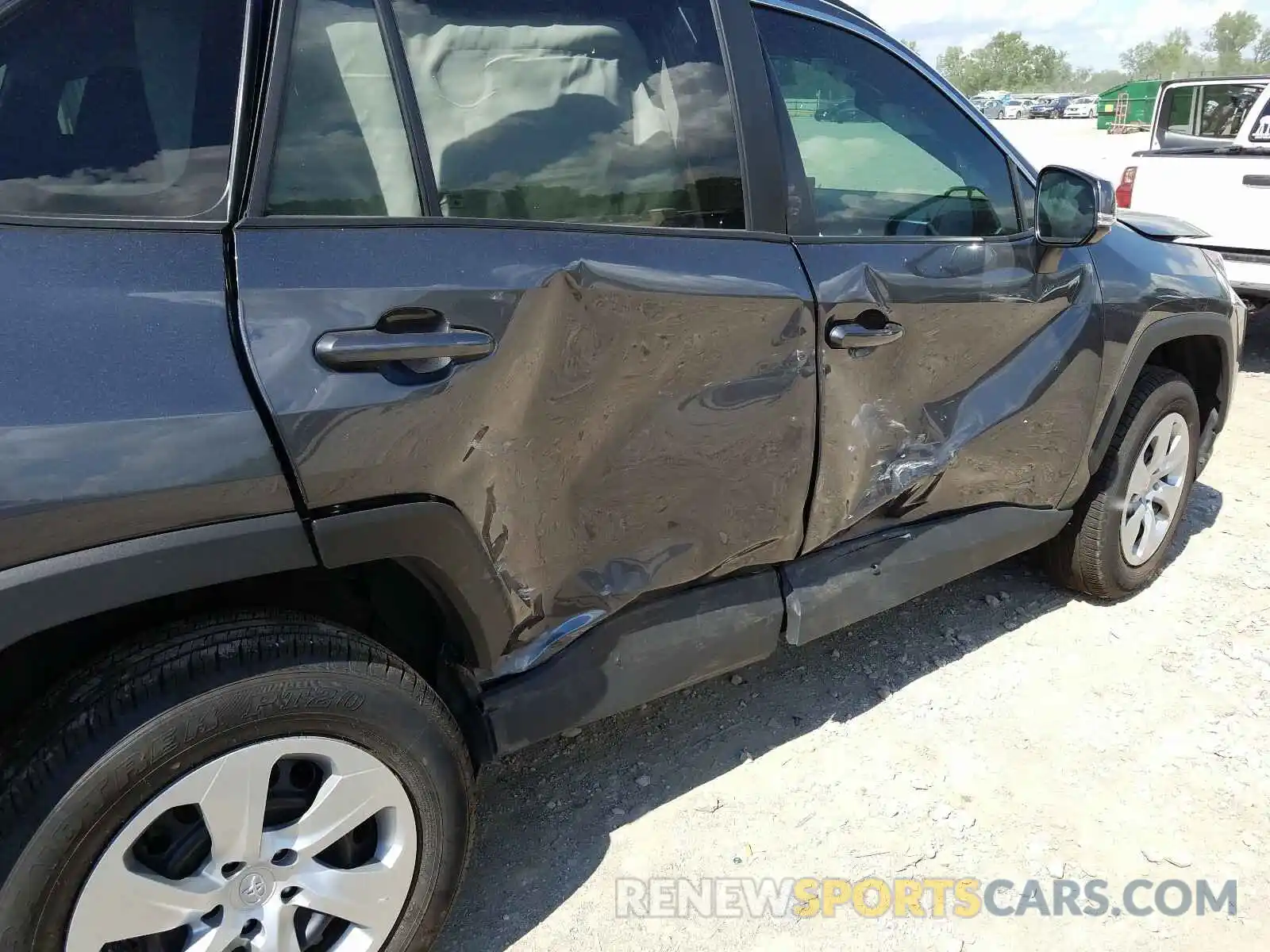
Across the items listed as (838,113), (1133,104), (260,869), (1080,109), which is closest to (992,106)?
(1080,109)

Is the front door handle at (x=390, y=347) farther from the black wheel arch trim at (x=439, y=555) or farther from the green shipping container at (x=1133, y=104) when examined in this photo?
the green shipping container at (x=1133, y=104)

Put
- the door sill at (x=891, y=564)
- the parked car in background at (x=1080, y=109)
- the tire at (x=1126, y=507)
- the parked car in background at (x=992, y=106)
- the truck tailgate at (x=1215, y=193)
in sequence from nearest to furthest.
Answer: the door sill at (x=891, y=564)
the tire at (x=1126, y=507)
the truck tailgate at (x=1215, y=193)
the parked car in background at (x=992, y=106)
the parked car in background at (x=1080, y=109)

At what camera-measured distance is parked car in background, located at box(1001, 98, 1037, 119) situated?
162ft

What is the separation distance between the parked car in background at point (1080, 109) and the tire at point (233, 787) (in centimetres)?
5186

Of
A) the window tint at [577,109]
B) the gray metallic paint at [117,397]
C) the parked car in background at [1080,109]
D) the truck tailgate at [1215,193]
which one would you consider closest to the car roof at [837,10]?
the window tint at [577,109]

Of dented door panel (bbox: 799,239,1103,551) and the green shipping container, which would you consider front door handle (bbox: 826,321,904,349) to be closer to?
dented door panel (bbox: 799,239,1103,551)

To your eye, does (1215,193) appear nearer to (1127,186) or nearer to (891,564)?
(1127,186)

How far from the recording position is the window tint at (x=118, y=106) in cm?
137

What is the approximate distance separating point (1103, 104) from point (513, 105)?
3928 cm

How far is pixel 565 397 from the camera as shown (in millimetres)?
1763

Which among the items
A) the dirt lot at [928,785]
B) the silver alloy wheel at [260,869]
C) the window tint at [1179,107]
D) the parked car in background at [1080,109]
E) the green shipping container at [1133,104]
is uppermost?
the parked car in background at [1080,109]

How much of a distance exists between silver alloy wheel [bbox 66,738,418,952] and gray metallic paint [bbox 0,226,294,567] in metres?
0.44

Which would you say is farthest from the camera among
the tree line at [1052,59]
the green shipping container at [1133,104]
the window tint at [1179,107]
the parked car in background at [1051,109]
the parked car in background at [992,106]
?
the tree line at [1052,59]

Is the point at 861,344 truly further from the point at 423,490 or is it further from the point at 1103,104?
the point at 1103,104
